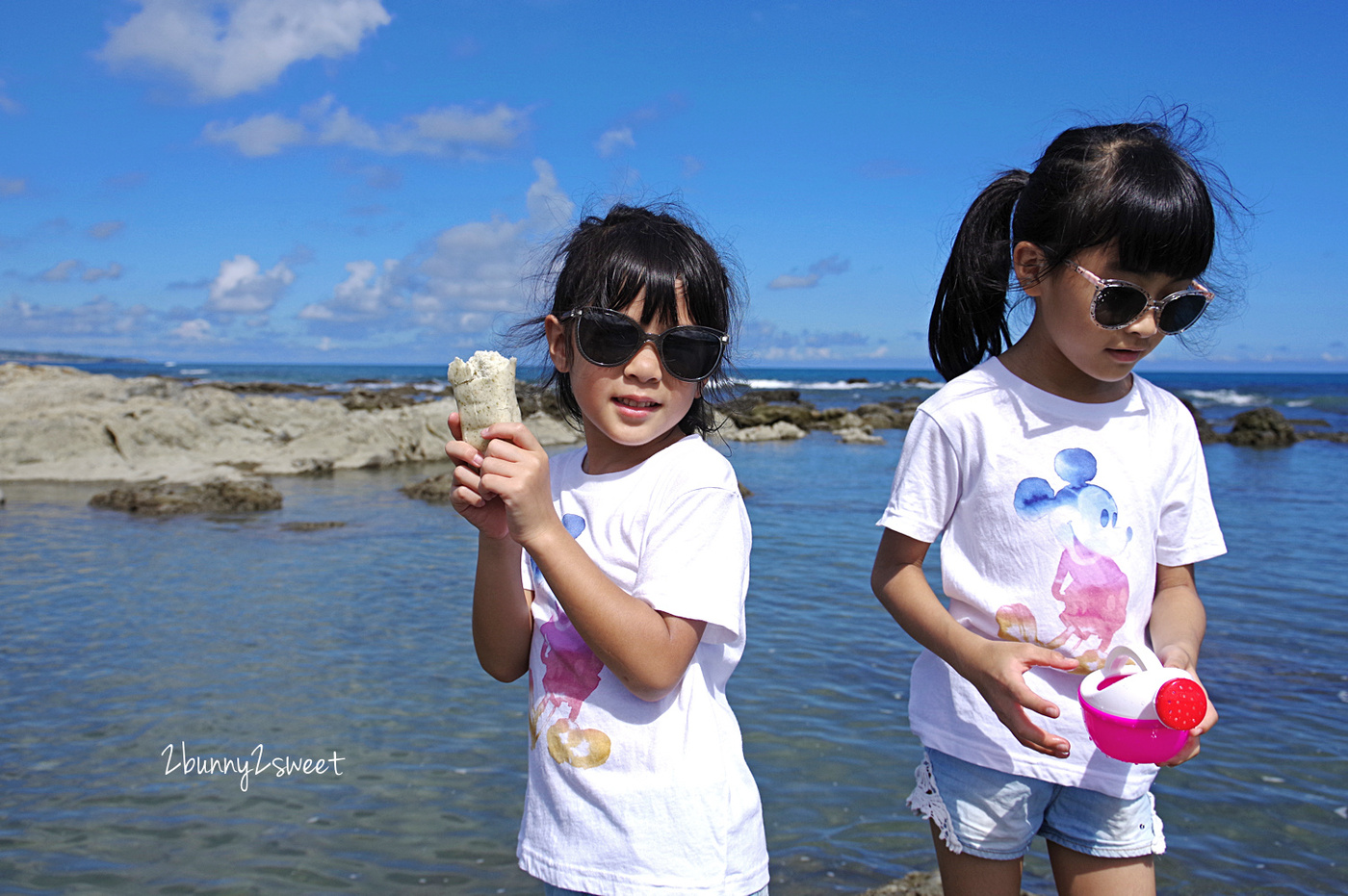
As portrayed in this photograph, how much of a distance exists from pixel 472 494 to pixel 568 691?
1.46ft

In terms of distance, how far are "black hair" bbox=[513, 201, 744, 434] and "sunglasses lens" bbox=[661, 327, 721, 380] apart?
6cm

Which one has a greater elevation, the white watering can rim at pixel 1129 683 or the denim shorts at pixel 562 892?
the white watering can rim at pixel 1129 683

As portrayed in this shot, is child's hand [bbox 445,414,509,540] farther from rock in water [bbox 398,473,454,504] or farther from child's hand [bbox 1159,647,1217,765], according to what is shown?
rock in water [bbox 398,473,454,504]

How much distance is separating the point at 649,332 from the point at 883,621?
16.1 feet

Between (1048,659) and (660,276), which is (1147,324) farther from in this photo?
(660,276)

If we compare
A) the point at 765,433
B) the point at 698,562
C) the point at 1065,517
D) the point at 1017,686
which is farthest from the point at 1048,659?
the point at 765,433

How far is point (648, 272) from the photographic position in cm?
188

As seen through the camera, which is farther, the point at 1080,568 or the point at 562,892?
the point at 1080,568

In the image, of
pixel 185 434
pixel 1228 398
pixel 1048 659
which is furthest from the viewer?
pixel 1228 398

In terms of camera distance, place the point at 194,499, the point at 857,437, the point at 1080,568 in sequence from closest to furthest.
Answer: the point at 1080,568
the point at 194,499
the point at 857,437

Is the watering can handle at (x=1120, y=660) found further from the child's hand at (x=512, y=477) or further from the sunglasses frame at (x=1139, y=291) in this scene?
the child's hand at (x=512, y=477)

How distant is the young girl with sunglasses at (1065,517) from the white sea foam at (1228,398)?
141 ft

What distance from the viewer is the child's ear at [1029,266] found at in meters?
1.98

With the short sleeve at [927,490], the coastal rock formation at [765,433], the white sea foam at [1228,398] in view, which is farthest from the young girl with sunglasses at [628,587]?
the white sea foam at [1228,398]
